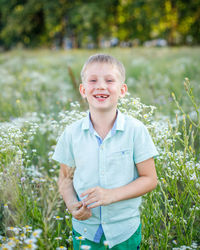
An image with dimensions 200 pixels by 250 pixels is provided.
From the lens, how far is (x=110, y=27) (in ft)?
104

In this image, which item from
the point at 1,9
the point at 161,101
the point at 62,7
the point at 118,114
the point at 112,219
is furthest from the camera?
the point at 1,9

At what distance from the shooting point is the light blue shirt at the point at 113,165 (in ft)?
5.00

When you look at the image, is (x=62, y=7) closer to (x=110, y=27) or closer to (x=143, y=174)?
(x=110, y=27)

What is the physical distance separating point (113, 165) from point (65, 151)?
341 millimetres

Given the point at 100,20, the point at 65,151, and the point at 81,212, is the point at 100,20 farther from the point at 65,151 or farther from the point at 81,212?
the point at 81,212

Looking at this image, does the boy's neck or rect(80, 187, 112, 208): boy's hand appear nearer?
rect(80, 187, 112, 208): boy's hand

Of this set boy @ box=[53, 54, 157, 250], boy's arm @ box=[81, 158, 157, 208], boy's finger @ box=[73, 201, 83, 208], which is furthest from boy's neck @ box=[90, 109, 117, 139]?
boy's finger @ box=[73, 201, 83, 208]

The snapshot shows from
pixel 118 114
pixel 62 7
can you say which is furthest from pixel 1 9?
pixel 118 114

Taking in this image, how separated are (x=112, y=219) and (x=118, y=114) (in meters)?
0.64

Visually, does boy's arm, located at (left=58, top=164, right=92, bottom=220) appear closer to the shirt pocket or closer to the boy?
the boy

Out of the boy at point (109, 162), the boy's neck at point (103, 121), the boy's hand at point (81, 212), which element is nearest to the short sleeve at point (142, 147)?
the boy at point (109, 162)

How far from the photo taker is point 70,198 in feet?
5.28

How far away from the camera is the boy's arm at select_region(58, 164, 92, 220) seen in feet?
4.80

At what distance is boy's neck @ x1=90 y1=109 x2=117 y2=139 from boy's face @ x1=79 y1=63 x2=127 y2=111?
1.8 inches
